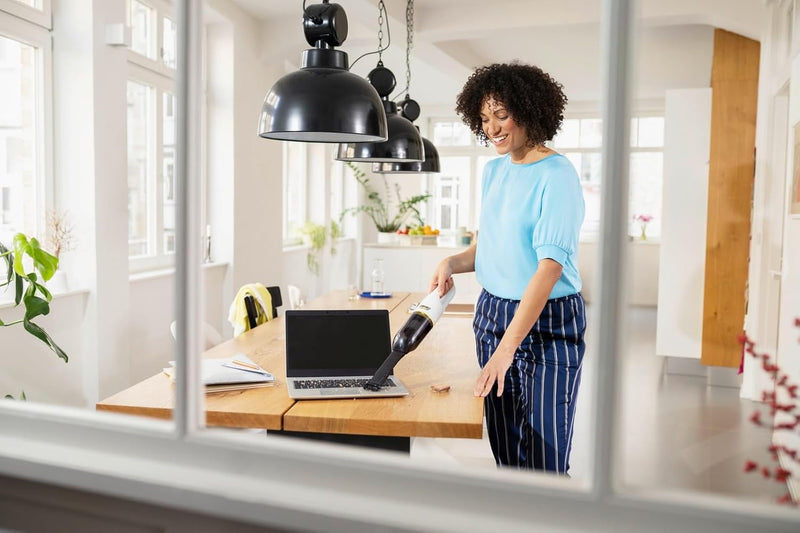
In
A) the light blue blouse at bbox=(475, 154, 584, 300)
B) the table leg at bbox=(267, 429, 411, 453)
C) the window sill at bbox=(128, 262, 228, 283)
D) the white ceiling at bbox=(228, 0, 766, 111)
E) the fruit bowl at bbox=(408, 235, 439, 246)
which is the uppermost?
the white ceiling at bbox=(228, 0, 766, 111)

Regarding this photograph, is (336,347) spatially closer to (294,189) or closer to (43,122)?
(43,122)

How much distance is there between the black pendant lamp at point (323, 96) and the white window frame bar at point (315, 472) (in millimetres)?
871

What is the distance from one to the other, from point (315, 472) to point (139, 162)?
13.7 ft

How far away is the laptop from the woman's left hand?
0.29 metres

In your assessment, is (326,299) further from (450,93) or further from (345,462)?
(450,93)

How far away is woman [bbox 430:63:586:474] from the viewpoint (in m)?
1.94

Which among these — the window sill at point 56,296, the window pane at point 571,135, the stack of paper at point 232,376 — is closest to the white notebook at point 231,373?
the stack of paper at point 232,376

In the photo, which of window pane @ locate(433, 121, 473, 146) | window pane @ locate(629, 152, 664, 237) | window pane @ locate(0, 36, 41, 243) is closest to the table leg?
window pane @ locate(0, 36, 41, 243)

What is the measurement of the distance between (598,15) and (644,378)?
9.24 feet

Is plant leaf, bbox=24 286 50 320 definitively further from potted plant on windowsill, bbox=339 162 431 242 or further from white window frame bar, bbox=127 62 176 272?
potted plant on windowsill, bbox=339 162 431 242

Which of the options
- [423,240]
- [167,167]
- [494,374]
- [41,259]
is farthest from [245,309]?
[423,240]

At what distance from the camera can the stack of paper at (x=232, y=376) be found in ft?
7.04

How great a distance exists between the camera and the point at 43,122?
3.77 metres

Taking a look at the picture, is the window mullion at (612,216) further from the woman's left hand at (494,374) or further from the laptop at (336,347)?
the laptop at (336,347)
